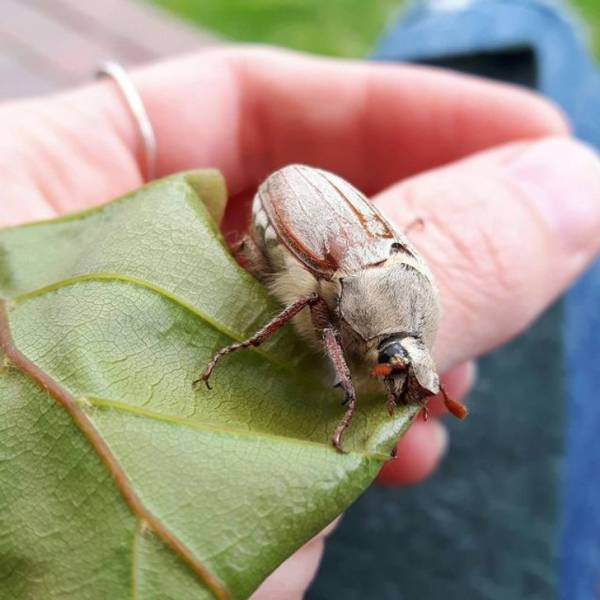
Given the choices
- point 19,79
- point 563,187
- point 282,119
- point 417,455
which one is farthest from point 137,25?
point 563,187

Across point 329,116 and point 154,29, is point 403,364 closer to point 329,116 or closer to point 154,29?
point 329,116

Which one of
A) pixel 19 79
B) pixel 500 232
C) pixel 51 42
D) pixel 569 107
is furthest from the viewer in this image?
pixel 51 42

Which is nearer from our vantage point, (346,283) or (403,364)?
(403,364)

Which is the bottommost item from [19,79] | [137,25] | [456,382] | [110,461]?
[19,79]

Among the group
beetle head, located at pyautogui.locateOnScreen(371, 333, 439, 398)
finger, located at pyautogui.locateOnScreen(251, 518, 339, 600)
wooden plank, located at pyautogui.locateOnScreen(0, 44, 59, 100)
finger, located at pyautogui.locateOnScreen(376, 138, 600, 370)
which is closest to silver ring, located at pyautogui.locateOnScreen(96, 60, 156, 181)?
finger, located at pyautogui.locateOnScreen(376, 138, 600, 370)

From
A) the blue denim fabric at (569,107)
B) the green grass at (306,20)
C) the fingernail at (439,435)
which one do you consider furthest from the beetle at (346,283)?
the green grass at (306,20)

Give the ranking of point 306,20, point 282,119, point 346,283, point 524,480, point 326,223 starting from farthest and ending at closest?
1. point 306,20
2. point 282,119
3. point 524,480
4. point 326,223
5. point 346,283

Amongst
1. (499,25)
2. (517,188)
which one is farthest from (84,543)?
(499,25)
